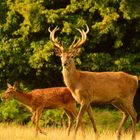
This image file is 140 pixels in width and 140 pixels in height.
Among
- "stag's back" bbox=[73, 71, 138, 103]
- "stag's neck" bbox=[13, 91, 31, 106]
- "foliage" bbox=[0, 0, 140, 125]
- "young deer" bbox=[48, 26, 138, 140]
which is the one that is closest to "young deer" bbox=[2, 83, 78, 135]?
"stag's neck" bbox=[13, 91, 31, 106]

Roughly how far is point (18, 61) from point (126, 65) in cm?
396

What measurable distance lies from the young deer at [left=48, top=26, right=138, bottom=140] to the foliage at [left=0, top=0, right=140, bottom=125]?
608 centimetres

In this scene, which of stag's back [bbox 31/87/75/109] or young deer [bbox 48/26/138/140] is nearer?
young deer [bbox 48/26/138/140]

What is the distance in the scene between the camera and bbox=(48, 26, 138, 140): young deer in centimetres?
1445

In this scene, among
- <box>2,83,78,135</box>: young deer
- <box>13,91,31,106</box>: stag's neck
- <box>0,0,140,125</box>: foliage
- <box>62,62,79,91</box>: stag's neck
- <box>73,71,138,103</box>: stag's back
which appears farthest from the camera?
<box>0,0,140,125</box>: foliage

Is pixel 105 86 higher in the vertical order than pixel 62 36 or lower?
lower

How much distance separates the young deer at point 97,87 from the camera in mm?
14453

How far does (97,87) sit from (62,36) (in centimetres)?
793

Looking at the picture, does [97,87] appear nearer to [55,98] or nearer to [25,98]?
[55,98]

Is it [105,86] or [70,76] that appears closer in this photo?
[70,76]

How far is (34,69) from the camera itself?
2398 centimetres

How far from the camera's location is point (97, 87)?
48.6 feet

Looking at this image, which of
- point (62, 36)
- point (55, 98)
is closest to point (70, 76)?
point (55, 98)

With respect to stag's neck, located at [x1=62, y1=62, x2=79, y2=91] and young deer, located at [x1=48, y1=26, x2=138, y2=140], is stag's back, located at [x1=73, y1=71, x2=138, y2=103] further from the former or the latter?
stag's neck, located at [x1=62, y1=62, x2=79, y2=91]
